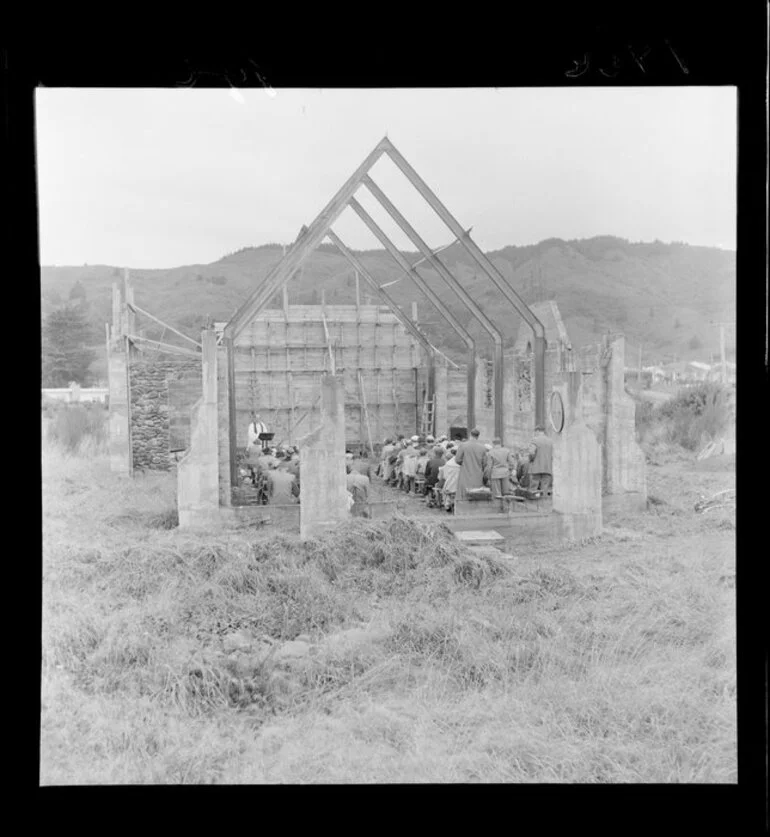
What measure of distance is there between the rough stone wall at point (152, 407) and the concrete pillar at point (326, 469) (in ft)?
4.60

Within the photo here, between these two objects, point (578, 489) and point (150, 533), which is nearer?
point (150, 533)

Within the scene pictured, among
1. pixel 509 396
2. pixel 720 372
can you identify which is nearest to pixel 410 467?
pixel 509 396

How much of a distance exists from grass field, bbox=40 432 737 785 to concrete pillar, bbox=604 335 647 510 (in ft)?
1.13

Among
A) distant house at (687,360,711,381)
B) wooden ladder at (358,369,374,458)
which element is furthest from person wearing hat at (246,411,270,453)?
distant house at (687,360,711,381)

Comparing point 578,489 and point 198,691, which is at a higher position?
point 578,489

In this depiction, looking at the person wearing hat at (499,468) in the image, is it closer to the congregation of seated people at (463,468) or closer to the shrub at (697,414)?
the congregation of seated people at (463,468)

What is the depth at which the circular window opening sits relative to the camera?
25.2 feet

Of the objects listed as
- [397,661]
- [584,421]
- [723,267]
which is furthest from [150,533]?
[723,267]

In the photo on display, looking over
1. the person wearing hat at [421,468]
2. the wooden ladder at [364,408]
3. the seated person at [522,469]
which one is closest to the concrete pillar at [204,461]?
the wooden ladder at [364,408]

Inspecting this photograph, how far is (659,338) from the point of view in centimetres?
707

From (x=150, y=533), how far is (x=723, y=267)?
548 centimetres

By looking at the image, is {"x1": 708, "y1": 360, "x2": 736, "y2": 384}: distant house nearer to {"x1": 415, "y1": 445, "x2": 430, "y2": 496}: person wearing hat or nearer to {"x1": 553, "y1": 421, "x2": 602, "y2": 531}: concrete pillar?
{"x1": 553, "y1": 421, "x2": 602, "y2": 531}: concrete pillar

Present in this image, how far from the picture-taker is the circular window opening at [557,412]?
7691 mm
